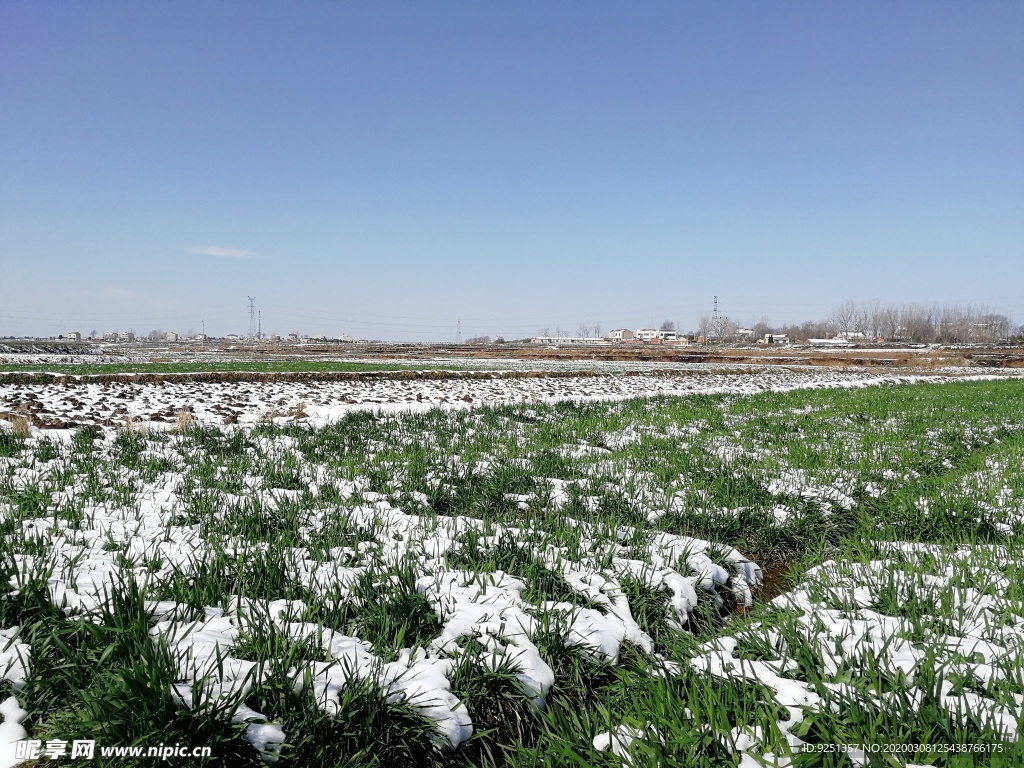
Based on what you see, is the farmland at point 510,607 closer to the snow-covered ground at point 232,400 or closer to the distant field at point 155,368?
the snow-covered ground at point 232,400

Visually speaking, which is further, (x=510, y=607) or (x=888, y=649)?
(x=510, y=607)

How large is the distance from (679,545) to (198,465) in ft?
19.9

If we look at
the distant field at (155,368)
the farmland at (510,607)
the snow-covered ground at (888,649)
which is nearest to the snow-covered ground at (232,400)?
the farmland at (510,607)

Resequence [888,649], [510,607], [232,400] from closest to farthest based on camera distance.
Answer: [888,649] < [510,607] < [232,400]

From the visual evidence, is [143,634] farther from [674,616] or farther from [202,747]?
[674,616]

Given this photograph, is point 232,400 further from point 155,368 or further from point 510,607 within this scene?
point 155,368

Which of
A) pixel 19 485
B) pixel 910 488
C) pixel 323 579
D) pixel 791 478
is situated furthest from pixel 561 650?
pixel 19 485

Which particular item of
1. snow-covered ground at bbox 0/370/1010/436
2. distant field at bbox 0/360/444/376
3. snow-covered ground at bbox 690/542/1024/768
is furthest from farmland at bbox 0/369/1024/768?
distant field at bbox 0/360/444/376

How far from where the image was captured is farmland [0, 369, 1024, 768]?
2.13 m

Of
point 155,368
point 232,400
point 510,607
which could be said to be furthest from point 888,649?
point 155,368

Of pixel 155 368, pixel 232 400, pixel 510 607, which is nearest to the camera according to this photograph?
pixel 510 607

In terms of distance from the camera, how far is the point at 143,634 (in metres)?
2.45

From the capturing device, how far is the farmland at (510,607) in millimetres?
2133

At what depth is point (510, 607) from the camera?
10.5 feet
